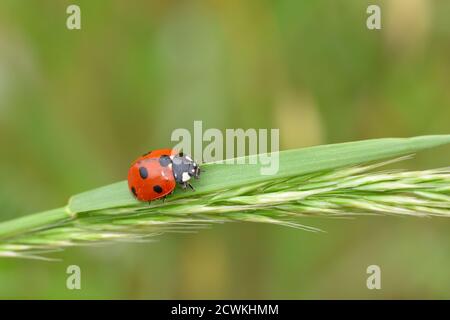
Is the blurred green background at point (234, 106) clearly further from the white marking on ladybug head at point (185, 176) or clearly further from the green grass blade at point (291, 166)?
the green grass blade at point (291, 166)

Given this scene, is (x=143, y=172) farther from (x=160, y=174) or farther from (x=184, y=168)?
(x=184, y=168)

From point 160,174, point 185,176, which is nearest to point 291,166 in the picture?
point 185,176

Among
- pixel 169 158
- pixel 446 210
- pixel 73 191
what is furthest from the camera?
pixel 73 191

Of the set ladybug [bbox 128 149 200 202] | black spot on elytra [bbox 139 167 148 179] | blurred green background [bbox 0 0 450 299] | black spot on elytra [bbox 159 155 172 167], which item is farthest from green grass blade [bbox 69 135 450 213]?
blurred green background [bbox 0 0 450 299]

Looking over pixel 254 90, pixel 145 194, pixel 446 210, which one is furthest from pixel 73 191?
pixel 446 210

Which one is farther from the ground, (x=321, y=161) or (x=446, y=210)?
(x=321, y=161)

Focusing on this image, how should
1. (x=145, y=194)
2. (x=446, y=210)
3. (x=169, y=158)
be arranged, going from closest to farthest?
1. (x=446, y=210)
2. (x=145, y=194)
3. (x=169, y=158)

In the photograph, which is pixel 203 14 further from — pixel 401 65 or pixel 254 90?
pixel 401 65

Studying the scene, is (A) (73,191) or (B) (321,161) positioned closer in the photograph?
(B) (321,161)
